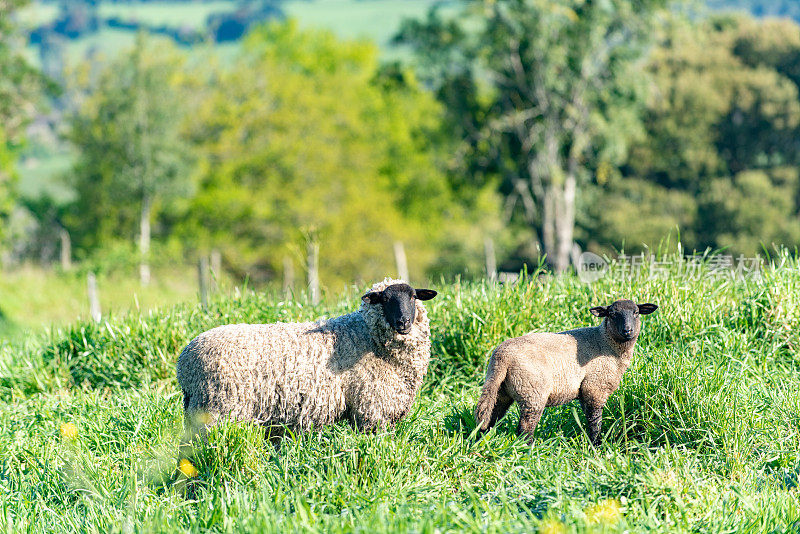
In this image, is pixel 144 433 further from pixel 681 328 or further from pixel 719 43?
pixel 719 43

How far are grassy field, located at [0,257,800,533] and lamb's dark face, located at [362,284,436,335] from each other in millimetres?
795

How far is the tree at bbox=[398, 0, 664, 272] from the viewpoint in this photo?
81.4 feet

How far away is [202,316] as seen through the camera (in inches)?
336

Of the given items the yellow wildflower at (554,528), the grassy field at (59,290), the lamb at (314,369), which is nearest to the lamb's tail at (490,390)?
the lamb at (314,369)

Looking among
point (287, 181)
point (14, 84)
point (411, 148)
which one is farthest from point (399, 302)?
point (411, 148)

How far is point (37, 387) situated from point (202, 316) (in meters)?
1.92

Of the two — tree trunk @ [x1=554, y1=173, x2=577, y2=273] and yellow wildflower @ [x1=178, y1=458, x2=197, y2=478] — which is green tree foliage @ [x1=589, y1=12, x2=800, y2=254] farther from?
yellow wildflower @ [x1=178, y1=458, x2=197, y2=478]

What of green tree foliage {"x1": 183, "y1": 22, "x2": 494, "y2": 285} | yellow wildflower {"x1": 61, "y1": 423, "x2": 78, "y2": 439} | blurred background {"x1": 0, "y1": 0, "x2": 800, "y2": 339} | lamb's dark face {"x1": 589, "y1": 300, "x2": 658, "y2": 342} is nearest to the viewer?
lamb's dark face {"x1": 589, "y1": 300, "x2": 658, "y2": 342}

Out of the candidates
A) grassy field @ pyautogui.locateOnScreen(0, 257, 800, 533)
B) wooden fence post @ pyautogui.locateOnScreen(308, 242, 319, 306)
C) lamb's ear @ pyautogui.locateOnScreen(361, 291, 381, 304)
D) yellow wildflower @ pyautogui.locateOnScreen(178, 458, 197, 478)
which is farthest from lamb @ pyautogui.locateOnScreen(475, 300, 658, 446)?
wooden fence post @ pyautogui.locateOnScreen(308, 242, 319, 306)

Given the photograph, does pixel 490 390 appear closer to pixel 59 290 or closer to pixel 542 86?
pixel 542 86

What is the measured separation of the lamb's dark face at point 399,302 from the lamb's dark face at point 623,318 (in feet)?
4.34

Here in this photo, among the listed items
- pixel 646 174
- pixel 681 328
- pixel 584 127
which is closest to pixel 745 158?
pixel 646 174

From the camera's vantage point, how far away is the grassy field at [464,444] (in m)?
4.38

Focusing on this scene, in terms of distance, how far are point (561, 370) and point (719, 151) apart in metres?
33.1
